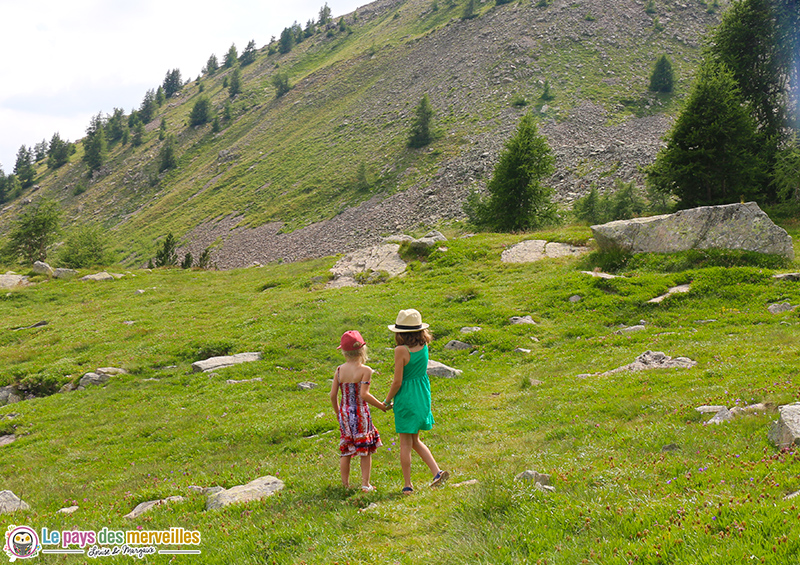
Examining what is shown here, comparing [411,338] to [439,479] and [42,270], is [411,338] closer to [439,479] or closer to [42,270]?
[439,479]

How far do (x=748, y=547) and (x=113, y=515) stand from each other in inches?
387

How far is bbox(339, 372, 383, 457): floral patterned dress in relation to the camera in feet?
27.2

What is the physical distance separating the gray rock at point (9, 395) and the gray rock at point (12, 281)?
26770 mm

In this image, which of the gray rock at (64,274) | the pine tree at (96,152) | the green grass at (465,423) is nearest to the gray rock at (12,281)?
the gray rock at (64,274)

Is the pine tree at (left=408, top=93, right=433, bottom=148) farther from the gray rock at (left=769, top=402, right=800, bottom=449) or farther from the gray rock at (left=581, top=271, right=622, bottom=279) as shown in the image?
the gray rock at (left=769, top=402, right=800, bottom=449)

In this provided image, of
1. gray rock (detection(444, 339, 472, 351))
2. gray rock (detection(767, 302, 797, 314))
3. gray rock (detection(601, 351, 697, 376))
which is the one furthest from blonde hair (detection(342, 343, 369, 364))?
gray rock (detection(767, 302, 797, 314))

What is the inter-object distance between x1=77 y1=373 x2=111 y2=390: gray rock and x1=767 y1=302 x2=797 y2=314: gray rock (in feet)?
89.4

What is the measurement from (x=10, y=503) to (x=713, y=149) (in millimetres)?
38143

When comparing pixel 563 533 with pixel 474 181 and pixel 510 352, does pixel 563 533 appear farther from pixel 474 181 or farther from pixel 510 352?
pixel 474 181

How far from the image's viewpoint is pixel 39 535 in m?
7.68

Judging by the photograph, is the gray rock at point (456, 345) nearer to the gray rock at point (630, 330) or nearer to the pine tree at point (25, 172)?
the gray rock at point (630, 330)

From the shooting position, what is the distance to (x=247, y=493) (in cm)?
862

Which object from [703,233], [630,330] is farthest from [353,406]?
[703,233]

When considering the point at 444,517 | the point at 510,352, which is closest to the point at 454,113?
the point at 510,352
